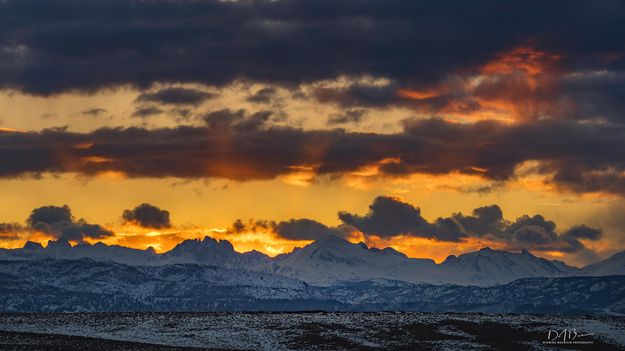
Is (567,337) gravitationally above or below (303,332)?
below

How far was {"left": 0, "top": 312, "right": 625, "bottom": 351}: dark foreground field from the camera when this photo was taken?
312ft

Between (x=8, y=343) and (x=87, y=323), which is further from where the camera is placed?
(x=87, y=323)

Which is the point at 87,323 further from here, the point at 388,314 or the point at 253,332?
the point at 388,314

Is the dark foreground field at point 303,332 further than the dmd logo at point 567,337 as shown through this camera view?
No

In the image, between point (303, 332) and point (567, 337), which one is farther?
point (567, 337)

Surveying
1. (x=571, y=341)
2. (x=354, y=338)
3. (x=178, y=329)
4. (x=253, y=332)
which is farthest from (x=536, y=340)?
(x=178, y=329)

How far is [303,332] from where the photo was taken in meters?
103

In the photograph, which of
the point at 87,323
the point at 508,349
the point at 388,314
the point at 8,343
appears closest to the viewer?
the point at 8,343

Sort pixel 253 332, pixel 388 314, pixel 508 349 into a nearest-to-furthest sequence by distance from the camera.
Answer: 1. pixel 508 349
2. pixel 253 332
3. pixel 388 314

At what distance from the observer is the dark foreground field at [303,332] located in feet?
312

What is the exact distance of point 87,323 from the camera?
112250 mm

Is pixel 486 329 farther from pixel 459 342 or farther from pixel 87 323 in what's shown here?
pixel 87 323

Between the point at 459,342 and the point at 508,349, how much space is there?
5524 millimetres

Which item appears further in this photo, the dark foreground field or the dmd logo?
the dmd logo
